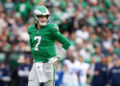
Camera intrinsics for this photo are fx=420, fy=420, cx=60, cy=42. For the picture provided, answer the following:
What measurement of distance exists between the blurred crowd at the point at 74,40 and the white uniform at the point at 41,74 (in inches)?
198

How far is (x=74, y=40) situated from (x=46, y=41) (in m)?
7.39

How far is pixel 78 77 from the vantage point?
12672mm

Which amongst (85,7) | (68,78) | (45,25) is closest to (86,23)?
(85,7)

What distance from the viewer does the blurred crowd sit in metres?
12.8

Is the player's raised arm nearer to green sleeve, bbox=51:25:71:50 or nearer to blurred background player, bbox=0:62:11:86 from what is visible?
green sleeve, bbox=51:25:71:50

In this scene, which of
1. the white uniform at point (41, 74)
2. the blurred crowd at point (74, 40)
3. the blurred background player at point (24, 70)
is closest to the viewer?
the white uniform at point (41, 74)

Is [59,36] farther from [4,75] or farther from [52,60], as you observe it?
[4,75]

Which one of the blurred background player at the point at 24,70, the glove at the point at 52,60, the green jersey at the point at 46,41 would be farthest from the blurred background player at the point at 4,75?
the glove at the point at 52,60

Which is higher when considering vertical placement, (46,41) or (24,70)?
(46,41)

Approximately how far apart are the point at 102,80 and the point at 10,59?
3.08m

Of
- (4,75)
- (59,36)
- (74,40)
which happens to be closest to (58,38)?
(59,36)

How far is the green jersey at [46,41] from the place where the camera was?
24.7ft

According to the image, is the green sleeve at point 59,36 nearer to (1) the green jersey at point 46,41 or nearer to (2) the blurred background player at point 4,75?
(1) the green jersey at point 46,41

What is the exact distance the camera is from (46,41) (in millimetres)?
7531
